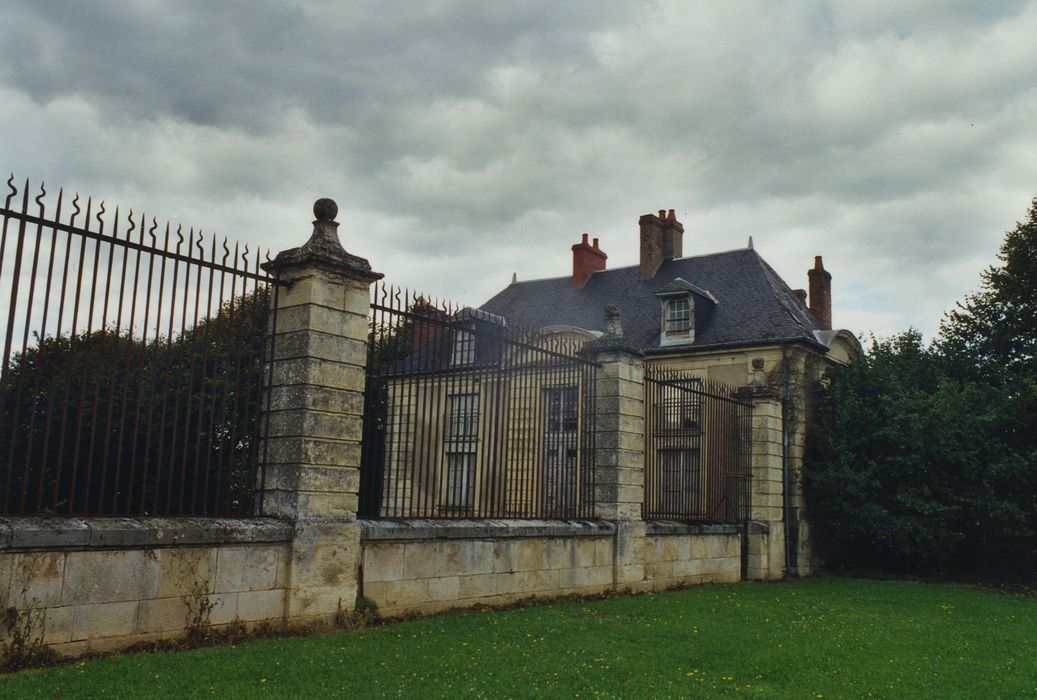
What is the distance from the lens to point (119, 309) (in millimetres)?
6473

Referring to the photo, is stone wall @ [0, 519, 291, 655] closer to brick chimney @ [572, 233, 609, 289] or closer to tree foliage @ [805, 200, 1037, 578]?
tree foliage @ [805, 200, 1037, 578]

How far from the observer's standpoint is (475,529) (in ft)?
31.1

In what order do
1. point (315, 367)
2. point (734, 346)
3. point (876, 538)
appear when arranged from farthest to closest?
1. point (734, 346)
2. point (876, 538)
3. point (315, 367)

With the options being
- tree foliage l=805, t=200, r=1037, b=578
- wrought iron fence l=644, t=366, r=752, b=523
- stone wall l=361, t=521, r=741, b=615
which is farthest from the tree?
stone wall l=361, t=521, r=741, b=615

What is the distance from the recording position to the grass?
18.6 feet

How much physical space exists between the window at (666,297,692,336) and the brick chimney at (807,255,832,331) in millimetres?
4645

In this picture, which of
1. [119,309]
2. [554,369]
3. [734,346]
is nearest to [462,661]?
[119,309]

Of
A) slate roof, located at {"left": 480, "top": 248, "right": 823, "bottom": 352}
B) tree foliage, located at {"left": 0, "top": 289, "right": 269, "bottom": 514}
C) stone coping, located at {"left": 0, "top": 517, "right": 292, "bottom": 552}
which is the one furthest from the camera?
slate roof, located at {"left": 480, "top": 248, "right": 823, "bottom": 352}

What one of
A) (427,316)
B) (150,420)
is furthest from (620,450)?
(150,420)

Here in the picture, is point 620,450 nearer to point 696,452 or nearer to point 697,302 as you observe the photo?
point 696,452

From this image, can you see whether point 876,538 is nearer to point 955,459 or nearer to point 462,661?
point 955,459

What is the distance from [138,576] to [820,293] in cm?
2241

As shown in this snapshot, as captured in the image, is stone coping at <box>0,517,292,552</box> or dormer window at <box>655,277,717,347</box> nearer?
stone coping at <box>0,517,292,552</box>

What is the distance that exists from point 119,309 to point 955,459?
15.7 metres
